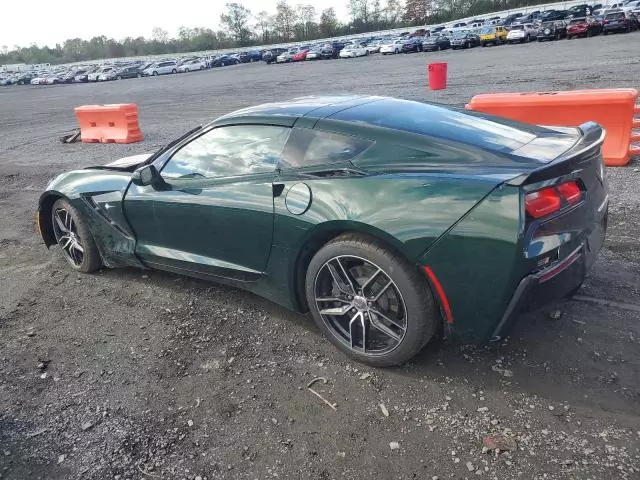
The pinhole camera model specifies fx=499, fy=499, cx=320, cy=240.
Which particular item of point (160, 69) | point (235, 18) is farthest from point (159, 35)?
point (160, 69)

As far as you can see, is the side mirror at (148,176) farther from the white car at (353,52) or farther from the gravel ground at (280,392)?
the white car at (353,52)

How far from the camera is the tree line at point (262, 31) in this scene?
97981mm

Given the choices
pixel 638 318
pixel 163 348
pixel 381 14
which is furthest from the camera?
pixel 381 14

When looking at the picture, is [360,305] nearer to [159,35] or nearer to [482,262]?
[482,262]

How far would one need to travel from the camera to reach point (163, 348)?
3.37 metres

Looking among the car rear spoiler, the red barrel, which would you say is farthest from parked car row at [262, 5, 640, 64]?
the car rear spoiler

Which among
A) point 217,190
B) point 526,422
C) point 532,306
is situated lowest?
point 526,422

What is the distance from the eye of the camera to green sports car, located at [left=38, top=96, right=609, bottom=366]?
2.42 m

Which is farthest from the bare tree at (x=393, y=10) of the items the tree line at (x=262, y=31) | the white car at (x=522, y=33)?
the white car at (x=522, y=33)

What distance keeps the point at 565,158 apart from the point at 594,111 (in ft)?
14.6

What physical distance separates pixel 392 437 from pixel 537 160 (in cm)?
158

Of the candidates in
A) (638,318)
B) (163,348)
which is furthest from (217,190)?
(638,318)

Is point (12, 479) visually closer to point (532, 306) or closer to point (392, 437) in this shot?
point (392, 437)

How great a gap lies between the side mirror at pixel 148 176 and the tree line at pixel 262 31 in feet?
312
